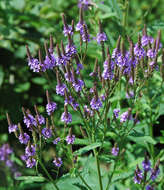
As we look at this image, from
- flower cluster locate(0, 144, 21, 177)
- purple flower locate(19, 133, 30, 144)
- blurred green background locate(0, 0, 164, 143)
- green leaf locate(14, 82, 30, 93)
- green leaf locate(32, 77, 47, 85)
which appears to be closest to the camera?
purple flower locate(19, 133, 30, 144)

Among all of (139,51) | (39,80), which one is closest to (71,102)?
(139,51)

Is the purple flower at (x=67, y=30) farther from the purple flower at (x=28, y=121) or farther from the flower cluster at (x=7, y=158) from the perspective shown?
the flower cluster at (x=7, y=158)

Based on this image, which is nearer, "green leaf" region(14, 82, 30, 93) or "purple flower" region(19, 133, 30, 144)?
"purple flower" region(19, 133, 30, 144)

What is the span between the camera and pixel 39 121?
→ 7.27ft

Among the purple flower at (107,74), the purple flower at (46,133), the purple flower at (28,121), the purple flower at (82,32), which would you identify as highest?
the purple flower at (82,32)

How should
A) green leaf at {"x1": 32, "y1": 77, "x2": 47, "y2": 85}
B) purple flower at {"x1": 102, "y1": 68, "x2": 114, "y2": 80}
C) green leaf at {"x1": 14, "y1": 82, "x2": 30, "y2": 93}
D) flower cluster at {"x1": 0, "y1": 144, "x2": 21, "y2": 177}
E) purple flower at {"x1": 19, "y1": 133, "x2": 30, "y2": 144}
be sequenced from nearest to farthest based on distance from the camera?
purple flower at {"x1": 102, "y1": 68, "x2": 114, "y2": 80} < purple flower at {"x1": 19, "y1": 133, "x2": 30, "y2": 144} < flower cluster at {"x1": 0, "y1": 144, "x2": 21, "y2": 177} < green leaf at {"x1": 32, "y1": 77, "x2": 47, "y2": 85} < green leaf at {"x1": 14, "y1": 82, "x2": 30, "y2": 93}

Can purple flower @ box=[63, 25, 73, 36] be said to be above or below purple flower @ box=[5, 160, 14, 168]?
above

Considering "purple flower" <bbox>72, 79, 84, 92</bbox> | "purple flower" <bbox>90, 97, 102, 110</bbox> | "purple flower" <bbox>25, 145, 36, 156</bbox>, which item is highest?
"purple flower" <bbox>72, 79, 84, 92</bbox>

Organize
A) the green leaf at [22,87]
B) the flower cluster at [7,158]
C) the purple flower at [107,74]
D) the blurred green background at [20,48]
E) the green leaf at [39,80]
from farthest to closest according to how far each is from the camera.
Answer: the green leaf at [22,87]
the green leaf at [39,80]
the blurred green background at [20,48]
the flower cluster at [7,158]
the purple flower at [107,74]

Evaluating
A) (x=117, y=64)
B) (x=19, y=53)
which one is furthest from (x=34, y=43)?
(x=117, y=64)

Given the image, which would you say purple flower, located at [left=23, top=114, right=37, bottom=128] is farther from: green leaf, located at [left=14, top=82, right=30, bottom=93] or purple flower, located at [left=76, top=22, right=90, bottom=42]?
green leaf, located at [left=14, top=82, right=30, bottom=93]

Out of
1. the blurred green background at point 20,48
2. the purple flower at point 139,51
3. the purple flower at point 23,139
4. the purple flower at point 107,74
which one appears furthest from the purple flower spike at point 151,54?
the blurred green background at point 20,48

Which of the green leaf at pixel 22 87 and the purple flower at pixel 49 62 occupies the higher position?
the purple flower at pixel 49 62

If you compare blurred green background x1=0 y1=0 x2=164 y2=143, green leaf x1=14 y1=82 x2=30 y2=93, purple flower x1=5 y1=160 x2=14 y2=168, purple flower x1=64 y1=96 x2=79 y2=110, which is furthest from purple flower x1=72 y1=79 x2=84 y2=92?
green leaf x1=14 y1=82 x2=30 y2=93
